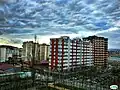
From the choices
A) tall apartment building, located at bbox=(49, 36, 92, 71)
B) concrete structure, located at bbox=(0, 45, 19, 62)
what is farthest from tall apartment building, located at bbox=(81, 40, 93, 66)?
concrete structure, located at bbox=(0, 45, 19, 62)

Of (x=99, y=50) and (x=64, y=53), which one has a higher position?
(x=99, y=50)

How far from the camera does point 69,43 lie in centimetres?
2911

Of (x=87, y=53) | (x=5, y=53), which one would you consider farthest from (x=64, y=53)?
(x=5, y=53)

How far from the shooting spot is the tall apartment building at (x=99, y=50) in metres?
34.8

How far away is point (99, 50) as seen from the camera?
116 feet

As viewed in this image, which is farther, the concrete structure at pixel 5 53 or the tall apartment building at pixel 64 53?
the concrete structure at pixel 5 53

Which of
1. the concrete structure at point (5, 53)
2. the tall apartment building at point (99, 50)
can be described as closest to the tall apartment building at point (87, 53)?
the tall apartment building at point (99, 50)

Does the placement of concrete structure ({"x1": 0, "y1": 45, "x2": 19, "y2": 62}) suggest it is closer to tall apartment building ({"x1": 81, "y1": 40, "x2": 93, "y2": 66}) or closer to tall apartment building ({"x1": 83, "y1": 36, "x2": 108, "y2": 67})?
tall apartment building ({"x1": 81, "y1": 40, "x2": 93, "y2": 66})

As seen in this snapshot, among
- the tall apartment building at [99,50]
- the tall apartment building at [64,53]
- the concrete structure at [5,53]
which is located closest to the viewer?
the tall apartment building at [64,53]

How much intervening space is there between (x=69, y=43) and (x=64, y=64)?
3542 mm

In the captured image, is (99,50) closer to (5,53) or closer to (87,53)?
(87,53)

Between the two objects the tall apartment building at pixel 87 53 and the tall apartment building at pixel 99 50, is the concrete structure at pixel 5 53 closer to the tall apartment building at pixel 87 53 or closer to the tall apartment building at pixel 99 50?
the tall apartment building at pixel 87 53

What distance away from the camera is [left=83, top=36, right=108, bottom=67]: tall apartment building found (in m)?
34.8

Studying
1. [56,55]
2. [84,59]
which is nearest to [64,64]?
[56,55]
